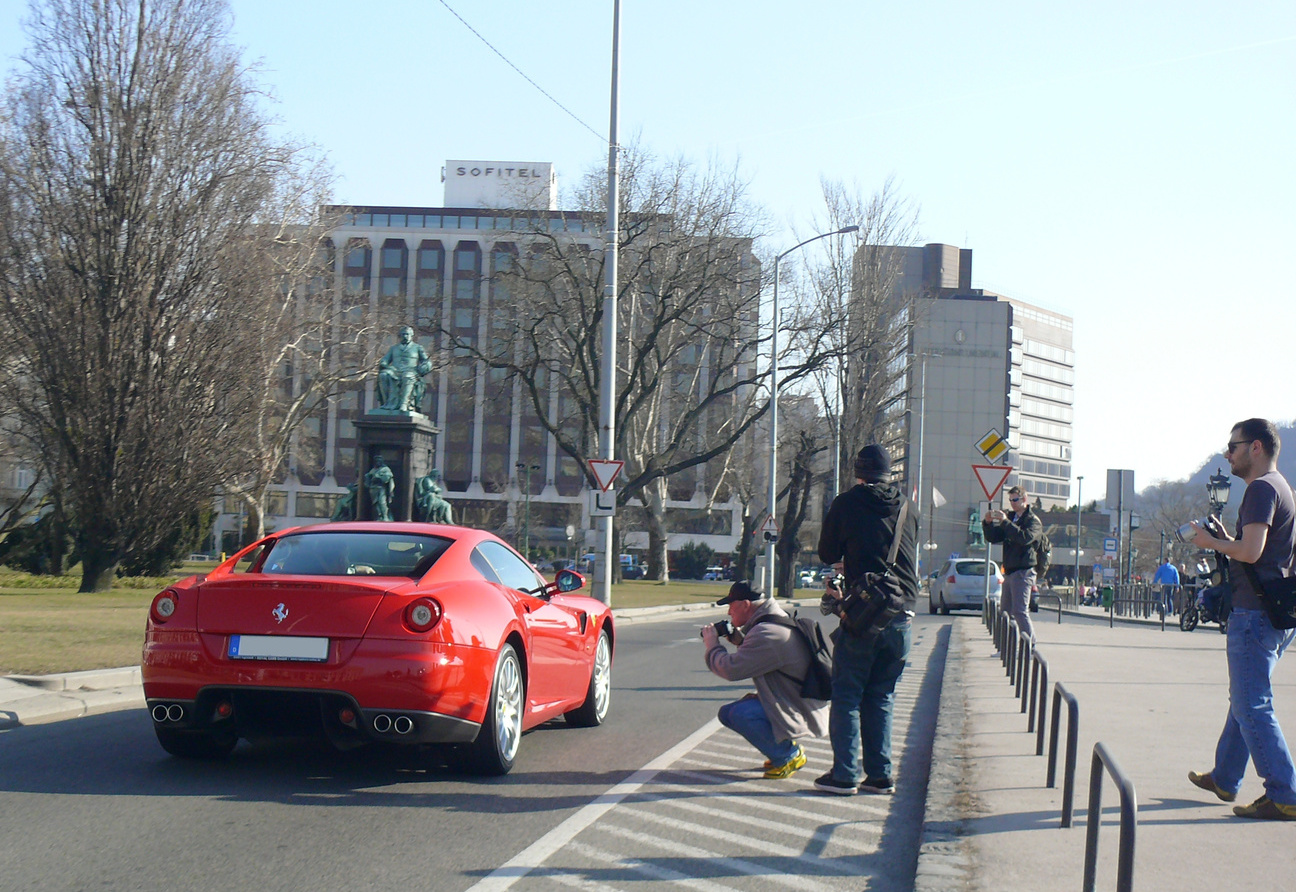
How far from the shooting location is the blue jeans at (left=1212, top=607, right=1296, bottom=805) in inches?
244

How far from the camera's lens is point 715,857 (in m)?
5.82

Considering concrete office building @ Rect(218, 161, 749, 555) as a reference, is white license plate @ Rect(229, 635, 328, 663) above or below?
below

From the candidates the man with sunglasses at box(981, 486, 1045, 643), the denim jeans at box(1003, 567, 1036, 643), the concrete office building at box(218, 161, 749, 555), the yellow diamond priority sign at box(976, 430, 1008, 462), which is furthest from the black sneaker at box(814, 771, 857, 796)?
the concrete office building at box(218, 161, 749, 555)

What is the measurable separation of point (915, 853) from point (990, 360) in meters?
127

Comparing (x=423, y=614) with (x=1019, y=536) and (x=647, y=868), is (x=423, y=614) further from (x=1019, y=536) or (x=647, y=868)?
(x=1019, y=536)

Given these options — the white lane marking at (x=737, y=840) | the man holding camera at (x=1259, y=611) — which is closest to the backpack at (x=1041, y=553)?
the man holding camera at (x=1259, y=611)

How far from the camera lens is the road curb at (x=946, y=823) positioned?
17.1ft

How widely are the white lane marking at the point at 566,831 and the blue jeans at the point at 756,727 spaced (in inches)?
23.1

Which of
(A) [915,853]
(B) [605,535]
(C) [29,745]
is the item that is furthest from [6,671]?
(B) [605,535]

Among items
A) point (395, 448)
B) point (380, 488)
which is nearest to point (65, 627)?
point (380, 488)

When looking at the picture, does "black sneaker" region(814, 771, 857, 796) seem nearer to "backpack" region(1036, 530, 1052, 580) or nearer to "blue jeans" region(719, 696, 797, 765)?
"blue jeans" region(719, 696, 797, 765)

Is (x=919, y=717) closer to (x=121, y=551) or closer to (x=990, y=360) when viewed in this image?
(x=121, y=551)

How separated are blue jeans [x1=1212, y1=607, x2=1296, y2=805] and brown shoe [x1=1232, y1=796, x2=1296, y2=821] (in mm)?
29

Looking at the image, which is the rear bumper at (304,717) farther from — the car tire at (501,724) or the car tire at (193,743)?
the car tire at (193,743)
